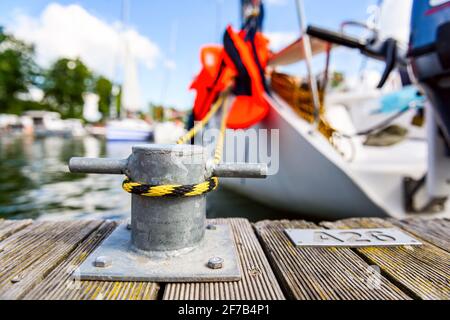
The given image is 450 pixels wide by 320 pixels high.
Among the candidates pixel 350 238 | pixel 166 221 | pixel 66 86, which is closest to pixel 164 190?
pixel 166 221

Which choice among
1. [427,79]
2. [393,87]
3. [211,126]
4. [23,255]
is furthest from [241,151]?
[393,87]

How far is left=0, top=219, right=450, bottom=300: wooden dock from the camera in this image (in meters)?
1.11

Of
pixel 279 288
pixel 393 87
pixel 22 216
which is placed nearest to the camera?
pixel 279 288

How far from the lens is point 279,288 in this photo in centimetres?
115

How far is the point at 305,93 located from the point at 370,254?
267 centimetres

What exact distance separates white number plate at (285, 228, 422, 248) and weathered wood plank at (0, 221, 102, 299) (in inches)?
40.3

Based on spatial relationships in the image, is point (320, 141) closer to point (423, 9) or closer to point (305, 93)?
point (305, 93)

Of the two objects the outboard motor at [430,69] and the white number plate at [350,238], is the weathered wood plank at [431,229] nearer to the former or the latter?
the white number plate at [350,238]

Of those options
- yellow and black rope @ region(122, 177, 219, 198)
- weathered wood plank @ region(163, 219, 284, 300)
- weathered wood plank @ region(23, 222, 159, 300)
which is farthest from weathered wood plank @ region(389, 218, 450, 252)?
weathered wood plank @ region(23, 222, 159, 300)

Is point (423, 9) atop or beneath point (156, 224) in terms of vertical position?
atop

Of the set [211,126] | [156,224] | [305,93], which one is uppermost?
[305,93]

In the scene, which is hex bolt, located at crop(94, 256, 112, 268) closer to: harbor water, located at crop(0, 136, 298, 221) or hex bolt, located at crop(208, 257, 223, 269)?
hex bolt, located at crop(208, 257, 223, 269)

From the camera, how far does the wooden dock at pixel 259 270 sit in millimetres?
1107

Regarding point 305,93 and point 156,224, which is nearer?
point 156,224
